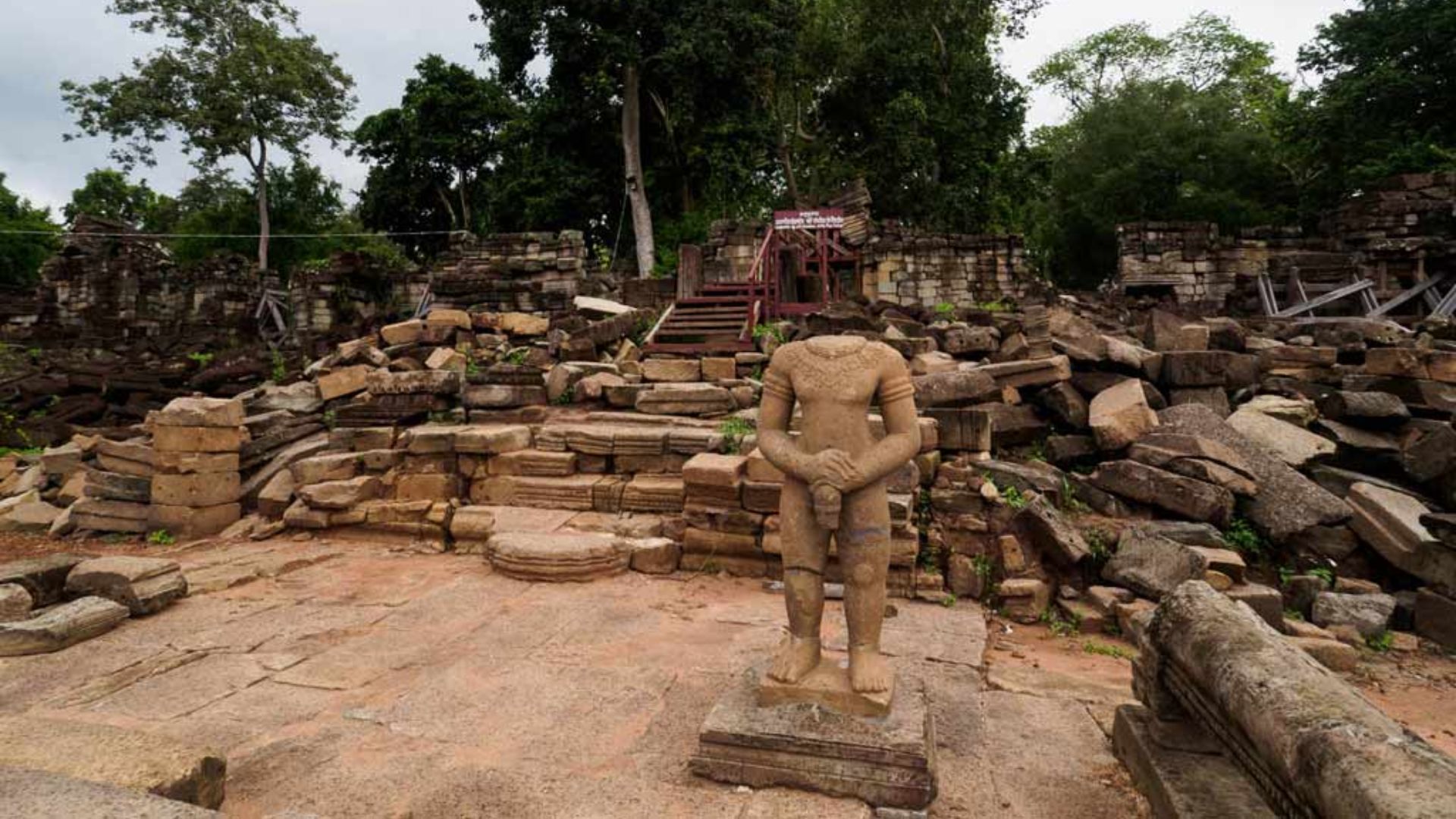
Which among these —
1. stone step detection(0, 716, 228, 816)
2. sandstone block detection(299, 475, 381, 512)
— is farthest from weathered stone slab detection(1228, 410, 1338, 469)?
sandstone block detection(299, 475, 381, 512)

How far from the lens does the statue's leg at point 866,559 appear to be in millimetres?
3092

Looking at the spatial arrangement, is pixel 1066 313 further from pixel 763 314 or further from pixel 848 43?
pixel 848 43

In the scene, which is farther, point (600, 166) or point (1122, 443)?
point (600, 166)

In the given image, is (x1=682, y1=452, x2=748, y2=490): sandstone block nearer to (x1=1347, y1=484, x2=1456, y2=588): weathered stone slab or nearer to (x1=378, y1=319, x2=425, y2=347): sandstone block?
(x1=1347, y1=484, x2=1456, y2=588): weathered stone slab

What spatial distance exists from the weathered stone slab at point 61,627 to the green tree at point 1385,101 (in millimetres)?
25264

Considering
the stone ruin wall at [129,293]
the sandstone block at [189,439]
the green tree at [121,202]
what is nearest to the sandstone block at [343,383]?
the sandstone block at [189,439]

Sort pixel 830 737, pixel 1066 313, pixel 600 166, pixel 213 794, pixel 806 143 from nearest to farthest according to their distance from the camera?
pixel 213 794 < pixel 830 737 < pixel 1066 313 < pixel 600 166 < pixel 806 143

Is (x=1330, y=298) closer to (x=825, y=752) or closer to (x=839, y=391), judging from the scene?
(x=839, y=391)

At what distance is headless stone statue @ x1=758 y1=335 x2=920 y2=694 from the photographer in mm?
3043

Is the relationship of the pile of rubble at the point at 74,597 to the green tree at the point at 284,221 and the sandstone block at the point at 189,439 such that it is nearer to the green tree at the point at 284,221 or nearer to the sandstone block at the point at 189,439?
the sandstone block at the point at 189,439

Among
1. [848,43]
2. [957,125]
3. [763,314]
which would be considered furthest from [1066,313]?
[848,43]

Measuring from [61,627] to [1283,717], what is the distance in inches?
240

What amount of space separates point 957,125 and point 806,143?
5.64 m

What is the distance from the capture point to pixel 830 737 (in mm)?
2764
